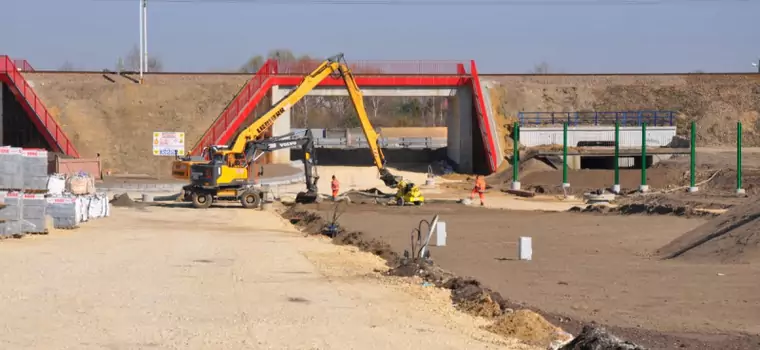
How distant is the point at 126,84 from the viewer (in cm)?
6600

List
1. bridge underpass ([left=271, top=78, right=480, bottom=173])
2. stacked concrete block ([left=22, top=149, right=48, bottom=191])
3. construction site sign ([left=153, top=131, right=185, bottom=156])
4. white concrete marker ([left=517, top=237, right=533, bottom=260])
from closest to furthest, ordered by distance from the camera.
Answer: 1. white concrete marker ([left=517, top=237, right=533, bottom=260])
2. stacked concrete block ([left=22, top=149, right=48, bottom=191])
3. construction site sign ([left=153, top=131, right=185, bottom=156])
4. bridge underpass ([left=271, top=78, right=480, bottom=173])

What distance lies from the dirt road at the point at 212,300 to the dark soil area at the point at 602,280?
112cm

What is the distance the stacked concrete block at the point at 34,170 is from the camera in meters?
27.8

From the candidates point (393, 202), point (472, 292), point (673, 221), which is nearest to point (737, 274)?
point (472, 292)

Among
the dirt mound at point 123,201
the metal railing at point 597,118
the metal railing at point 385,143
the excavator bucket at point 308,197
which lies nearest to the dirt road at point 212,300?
the excavator bucket at point 308,197

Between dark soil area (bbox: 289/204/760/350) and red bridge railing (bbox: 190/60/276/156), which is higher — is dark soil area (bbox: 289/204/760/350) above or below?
below

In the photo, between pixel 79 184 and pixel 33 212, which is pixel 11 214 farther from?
pixel 79 184

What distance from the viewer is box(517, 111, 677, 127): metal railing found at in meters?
65.7

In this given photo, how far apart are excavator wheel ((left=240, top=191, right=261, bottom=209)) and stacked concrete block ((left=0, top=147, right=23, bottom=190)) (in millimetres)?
15608

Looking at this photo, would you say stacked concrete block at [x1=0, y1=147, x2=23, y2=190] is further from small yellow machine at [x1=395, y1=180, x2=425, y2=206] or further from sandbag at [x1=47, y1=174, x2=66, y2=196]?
small yellow machine at [x1=395, y1=180, x2=425, y2=206]

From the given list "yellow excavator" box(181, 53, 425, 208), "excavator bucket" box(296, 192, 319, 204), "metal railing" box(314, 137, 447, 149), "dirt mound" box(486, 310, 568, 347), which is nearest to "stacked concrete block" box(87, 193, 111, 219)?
"yellow excavator" box(181, 53, 425, 208)

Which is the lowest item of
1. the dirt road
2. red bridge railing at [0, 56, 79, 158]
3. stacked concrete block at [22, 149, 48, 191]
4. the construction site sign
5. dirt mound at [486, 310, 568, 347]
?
the dirt road

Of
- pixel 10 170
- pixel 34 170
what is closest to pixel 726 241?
pixel 34 170

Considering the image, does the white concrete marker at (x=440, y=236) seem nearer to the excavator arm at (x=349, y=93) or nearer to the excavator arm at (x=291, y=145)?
the excavator arm at (x=291, y=145)
